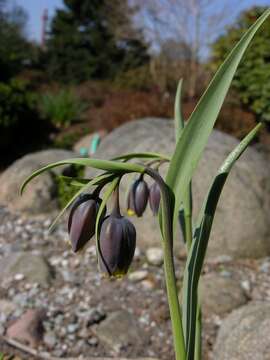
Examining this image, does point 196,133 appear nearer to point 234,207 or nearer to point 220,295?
point 220,295

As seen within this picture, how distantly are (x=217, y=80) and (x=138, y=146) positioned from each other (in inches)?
126

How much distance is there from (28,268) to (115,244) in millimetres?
2534

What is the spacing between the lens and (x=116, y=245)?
3.04 ft

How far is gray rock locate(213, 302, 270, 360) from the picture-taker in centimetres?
196

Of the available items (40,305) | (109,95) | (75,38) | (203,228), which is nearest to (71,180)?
(203,228)

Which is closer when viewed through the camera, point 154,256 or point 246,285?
point 246,285

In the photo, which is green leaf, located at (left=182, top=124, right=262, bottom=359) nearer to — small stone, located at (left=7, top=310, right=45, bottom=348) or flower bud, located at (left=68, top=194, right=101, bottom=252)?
flower bud, located at (left=68, top=194, right=101, bottom=252)

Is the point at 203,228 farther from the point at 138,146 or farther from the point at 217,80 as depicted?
the point at 138,146

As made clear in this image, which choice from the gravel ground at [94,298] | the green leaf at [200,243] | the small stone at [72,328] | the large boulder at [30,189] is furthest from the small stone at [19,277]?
the green leaf at [200,243]

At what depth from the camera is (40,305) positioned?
292 cm

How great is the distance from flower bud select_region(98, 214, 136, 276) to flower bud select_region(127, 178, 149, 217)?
349 mm

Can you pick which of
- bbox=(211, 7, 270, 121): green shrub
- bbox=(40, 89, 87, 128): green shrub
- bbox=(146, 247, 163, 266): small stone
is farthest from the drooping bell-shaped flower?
bbox=(40, 89, 87, 128): green shrub

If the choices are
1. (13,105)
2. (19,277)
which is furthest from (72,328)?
(13,105)

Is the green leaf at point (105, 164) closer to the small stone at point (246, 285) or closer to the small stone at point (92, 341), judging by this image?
the small stone at point (92, 341)
